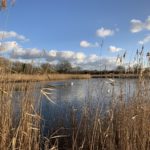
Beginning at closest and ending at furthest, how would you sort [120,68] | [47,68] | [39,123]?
Result: [39,123] → [47,68] → [120,68]

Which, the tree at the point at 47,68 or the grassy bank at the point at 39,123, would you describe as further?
the tree at the point at 47,68

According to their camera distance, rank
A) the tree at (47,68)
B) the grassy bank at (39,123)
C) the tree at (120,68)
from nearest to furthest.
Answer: the grassy bank at (39,123)
the tree at (47,68)
the tree at (120,68)

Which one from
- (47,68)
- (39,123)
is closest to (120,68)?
(47,68)

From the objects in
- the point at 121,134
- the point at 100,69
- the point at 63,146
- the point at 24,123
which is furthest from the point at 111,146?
the point at 100,69

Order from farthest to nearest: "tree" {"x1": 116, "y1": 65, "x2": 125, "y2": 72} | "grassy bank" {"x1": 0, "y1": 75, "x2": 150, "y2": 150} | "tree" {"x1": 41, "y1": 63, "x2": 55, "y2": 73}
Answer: "tree" {"x1": 116, "y1": 65, "x2": 125, "y2": 72}
"tree" {"x1": 41, "y1": 63, "x2": 55, "y2": 73}
"grassy bank" {"x1": 0, "y1": 75, "x2": 150, "y2": 150}

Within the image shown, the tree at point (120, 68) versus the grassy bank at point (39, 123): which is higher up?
the tree at point (120, 68)

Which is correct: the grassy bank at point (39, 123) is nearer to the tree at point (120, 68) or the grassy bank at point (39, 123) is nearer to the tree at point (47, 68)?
the tree at point (47, 68)

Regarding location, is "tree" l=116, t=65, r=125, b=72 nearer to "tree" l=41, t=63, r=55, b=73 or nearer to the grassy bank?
the grassy bank

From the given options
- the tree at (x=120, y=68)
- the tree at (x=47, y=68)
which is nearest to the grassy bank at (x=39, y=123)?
the tree at (x=47, y=68)

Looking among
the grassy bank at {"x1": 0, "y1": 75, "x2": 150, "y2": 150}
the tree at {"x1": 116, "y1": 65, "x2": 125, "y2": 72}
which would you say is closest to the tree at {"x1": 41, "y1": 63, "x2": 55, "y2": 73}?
the grassy bank at {"x1": 0, "y1": 75, "x2": 150, "y2": 150}

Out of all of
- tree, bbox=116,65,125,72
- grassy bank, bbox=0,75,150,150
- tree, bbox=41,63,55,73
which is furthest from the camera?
tree, bbox=116,65,125,72

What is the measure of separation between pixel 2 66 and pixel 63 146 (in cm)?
203

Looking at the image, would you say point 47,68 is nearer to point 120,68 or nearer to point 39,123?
point 39,123

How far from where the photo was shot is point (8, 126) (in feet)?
12.1
